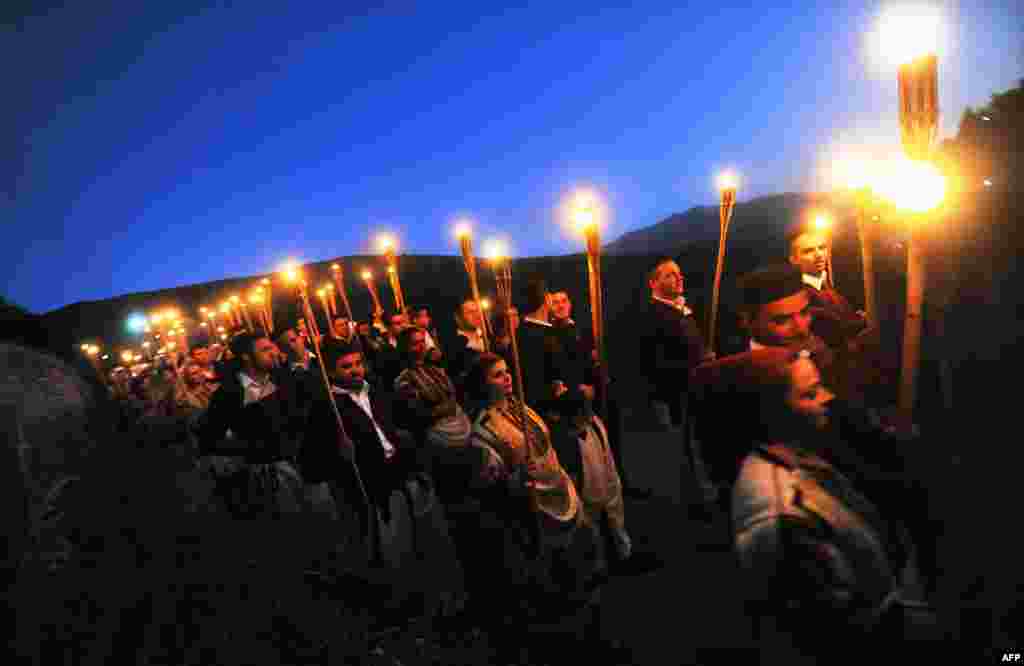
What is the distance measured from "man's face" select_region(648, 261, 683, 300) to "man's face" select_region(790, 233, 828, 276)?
3.20 ft

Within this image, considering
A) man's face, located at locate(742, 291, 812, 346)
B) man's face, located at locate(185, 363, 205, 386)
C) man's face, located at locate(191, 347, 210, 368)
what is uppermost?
man's face, located at locate(742, 291, 812, 346)

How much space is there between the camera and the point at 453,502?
3.99m

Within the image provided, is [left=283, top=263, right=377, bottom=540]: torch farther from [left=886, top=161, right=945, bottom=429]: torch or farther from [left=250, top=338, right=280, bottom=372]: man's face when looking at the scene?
[left=886, top=161, right=945, bottom=429]: torch

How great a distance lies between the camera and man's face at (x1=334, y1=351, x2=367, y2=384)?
195 inches

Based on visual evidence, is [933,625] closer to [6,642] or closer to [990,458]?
[990,458]

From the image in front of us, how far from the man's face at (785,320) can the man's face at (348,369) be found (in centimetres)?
325

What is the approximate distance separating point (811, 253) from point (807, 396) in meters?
3.19

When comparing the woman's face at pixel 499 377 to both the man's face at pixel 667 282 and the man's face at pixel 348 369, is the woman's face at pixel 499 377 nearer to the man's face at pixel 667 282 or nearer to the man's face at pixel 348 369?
the man's face at pixel 348 369

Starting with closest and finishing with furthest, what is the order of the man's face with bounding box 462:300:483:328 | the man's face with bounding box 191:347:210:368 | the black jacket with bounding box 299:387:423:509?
1. the black jacket with bounding box 299:387:423:509
2. the man's face with bounding box 462:300:483:328
3. the man's face with bounding box 191:347:210:368

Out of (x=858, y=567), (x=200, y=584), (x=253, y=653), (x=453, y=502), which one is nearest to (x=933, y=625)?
(x=858, y=567)

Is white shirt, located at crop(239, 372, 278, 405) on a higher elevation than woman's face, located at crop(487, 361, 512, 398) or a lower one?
lower

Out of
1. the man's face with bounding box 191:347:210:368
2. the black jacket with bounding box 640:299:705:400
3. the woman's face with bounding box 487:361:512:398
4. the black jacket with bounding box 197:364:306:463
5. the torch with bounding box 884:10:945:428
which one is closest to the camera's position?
the torch with bounding box 884:10:945:428

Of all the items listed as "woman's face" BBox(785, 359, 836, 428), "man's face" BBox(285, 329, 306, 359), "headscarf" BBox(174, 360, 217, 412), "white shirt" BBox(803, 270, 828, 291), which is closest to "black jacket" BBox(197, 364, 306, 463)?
"man's face" BBox(285, 329, 306, 359)

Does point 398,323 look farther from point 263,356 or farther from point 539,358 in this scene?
point 539,358
